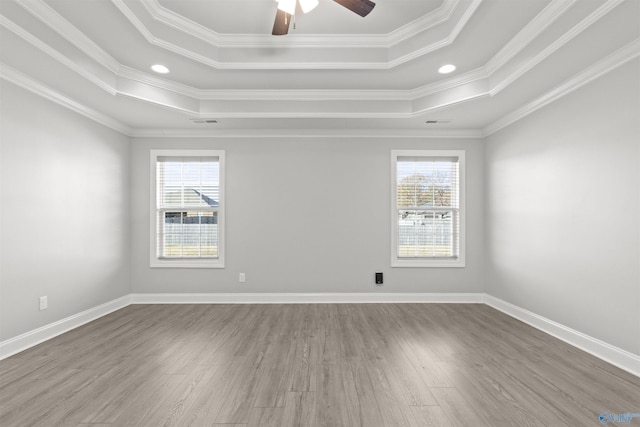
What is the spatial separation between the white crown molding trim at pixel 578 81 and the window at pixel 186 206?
404 centimetres

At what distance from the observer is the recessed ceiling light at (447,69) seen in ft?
10.3

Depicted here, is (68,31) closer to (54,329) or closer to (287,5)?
(287,5)

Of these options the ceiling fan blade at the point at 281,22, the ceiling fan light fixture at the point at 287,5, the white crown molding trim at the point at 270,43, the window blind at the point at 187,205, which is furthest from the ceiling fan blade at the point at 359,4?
the window blind at the point at 187,205

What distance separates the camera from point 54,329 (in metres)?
3.17

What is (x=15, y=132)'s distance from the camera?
9.15 feet

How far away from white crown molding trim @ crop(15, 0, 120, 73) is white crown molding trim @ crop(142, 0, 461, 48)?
27.2 inches

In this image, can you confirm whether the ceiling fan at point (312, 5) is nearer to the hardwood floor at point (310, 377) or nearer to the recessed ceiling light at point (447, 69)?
the recessed ceiling light at point (447, 69)

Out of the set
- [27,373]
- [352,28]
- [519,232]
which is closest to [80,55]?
[352,28]

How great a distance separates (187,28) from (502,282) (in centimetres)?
471

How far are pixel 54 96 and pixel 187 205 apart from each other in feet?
6.33

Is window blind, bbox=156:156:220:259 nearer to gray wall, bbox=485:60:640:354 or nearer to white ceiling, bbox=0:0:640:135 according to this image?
white ceiling, bbox=0:0:640:135

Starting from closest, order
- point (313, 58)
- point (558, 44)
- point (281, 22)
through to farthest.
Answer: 1. point (281, 22)
2. point (558, 44)
3. point (313, 58)

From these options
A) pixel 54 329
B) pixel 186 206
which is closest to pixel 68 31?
pixel 186 206

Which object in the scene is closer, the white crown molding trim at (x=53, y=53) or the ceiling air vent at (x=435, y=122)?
the white crown molding trim at (x=53, y=53)
